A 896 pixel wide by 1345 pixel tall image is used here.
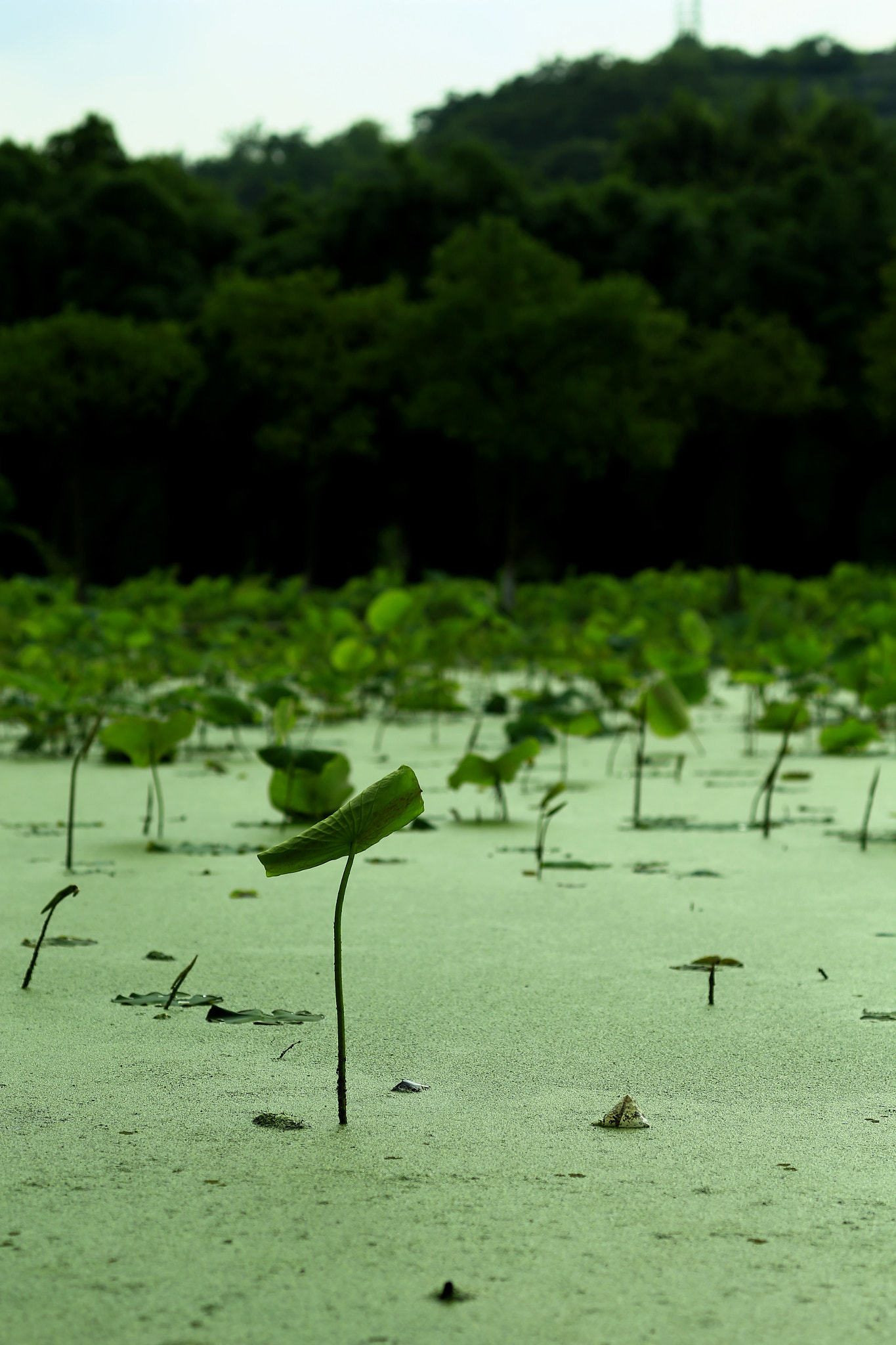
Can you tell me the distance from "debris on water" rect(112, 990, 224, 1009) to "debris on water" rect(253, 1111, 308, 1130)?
0.30 metres

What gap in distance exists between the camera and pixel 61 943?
1.49 meters

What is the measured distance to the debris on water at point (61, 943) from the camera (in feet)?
4.85

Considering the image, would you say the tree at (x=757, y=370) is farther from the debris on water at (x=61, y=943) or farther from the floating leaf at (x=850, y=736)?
the debris on water at (x=61, y=943)

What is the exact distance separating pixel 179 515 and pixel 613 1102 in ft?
55.4

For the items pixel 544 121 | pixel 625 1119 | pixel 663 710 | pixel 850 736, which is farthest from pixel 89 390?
pixel 544 121

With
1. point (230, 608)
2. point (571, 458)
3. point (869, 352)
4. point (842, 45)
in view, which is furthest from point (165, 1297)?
point (842, 45)

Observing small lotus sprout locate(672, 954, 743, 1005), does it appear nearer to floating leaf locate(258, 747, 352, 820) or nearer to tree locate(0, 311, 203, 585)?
floating leaf locate(258, 747, 352, 820)

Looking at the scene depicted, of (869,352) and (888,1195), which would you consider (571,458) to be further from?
(888,1195)

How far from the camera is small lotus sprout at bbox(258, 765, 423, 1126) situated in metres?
0.97

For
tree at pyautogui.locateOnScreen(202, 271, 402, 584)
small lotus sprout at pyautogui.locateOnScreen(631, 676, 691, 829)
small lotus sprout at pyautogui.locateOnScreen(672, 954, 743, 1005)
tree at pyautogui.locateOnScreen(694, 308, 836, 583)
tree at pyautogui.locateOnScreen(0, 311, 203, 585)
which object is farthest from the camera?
tree at pyautogui.locateOnScreen(202, 271, 402, 584)

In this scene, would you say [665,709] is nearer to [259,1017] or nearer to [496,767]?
[496,767]

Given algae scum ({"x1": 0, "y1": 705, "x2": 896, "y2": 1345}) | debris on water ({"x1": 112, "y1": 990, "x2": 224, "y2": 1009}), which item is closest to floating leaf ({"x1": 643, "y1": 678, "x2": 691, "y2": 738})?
algae scum ({"x1": 0, "y1": 705, "x2": 896, "y2": 1345})

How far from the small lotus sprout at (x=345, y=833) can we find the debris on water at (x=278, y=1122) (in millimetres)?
29

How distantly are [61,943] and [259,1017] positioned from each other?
1.20ft
